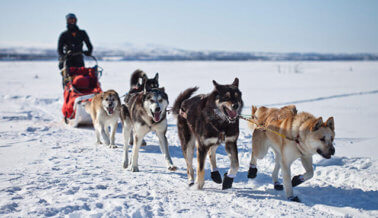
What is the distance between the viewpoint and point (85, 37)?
7.89 metres

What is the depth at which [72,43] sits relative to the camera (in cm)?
780

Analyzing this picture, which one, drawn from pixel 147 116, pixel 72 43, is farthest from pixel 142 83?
pixel 72 43

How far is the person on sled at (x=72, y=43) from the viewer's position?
7.64 meters

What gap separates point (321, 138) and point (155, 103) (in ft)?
6.33

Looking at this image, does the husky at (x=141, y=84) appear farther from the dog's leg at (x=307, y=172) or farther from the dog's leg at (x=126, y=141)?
the dog's leg at (x=307, y=172)

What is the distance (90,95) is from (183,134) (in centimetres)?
360

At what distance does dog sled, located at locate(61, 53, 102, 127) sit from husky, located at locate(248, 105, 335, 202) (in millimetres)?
3995

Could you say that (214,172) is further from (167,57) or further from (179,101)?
(167,57)

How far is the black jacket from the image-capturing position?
25.2 feet

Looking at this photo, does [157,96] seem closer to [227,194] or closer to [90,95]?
[227,194]

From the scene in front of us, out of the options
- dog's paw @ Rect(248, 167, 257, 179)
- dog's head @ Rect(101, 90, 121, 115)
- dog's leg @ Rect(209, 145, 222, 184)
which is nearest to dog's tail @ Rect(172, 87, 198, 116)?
dog's leg @ Rect(209, 145, 222, 184)

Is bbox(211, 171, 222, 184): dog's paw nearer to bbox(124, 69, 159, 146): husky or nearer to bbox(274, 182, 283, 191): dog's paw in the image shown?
bbox(274, 182, 283, 191): dog's paw

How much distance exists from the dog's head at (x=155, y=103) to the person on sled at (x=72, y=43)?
4165mm

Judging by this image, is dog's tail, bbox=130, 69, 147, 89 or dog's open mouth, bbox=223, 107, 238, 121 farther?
dog's tail, bbox=130, 69, 147, 89
